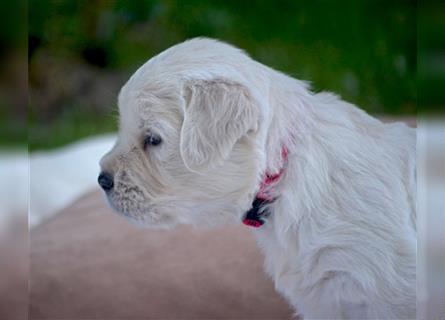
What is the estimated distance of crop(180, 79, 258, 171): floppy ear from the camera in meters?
1.78

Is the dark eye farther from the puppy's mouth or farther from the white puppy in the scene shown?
the puppy's mouth

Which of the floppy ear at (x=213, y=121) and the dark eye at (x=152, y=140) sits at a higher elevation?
the floppy ear at (x=213, y=121)

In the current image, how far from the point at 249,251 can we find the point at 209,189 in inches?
32.4

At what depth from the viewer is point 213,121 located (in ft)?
5.86

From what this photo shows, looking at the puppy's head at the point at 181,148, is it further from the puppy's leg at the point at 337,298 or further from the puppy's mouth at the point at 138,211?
the puppy's leg at the point at 337,298

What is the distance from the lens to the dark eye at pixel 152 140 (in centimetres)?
182

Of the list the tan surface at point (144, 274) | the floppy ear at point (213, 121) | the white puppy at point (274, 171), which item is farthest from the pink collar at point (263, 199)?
the tan surface at point (144, 274)

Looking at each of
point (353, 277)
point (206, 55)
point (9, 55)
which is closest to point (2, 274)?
point (9, 55)

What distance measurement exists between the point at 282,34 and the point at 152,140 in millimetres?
477

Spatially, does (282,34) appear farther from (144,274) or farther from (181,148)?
(144,274)

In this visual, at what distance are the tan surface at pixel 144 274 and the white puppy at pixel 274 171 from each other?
43cm

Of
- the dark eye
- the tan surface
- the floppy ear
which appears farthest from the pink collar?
the tan surface

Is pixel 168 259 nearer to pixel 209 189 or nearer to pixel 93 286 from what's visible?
pixel 93 286

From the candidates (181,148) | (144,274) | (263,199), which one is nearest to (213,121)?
(181,148)
